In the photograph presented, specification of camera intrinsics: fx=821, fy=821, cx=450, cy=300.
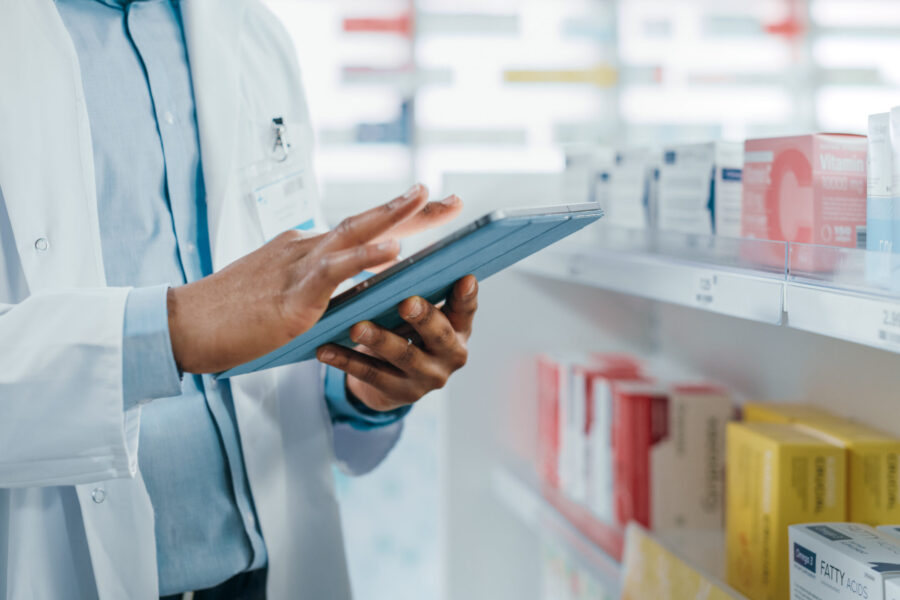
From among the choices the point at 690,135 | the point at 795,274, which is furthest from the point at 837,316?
the point at 690,135

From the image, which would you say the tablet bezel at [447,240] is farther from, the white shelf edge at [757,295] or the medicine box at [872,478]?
the medicine box at [872,478]

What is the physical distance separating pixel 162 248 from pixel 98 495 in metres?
0.34

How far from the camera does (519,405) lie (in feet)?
7.02

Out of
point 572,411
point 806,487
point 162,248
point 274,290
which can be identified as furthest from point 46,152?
point 572,411

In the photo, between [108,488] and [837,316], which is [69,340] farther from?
[837,316]

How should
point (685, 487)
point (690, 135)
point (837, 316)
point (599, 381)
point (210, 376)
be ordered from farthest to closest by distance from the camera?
point (690, 135) → point (599, 381) → point (685, 487) → point (210, 376) → point (837, 316)

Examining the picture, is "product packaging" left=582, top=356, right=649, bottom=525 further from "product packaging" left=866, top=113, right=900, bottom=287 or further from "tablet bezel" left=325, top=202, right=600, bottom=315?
"tablet bezel" left=325, top=202, right=600, bottom=315

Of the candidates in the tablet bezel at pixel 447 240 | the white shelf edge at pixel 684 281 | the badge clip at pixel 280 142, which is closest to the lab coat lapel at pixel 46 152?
the badge clip at pixel 280 142

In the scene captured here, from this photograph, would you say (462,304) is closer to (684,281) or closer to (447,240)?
(447,240)

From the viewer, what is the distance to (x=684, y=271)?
116 centimetres

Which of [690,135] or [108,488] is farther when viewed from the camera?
[690,135]

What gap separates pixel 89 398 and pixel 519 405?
1.43m

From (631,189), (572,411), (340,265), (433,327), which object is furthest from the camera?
(572,411)

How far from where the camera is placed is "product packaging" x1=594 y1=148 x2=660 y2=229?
4.67ft
